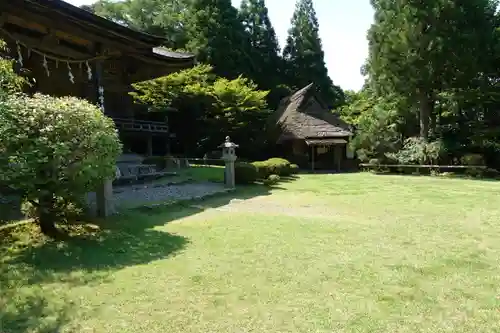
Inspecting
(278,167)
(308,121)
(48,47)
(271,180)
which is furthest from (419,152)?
(48,47)

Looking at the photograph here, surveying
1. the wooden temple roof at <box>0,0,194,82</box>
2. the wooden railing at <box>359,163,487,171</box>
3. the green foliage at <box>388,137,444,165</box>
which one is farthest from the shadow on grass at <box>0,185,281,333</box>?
the green foliage at <box>388,137,444,165</box>

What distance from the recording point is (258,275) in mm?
4766

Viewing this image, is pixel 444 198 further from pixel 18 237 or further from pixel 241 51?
pixel 241 51

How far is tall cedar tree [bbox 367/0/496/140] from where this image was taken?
1977 cm

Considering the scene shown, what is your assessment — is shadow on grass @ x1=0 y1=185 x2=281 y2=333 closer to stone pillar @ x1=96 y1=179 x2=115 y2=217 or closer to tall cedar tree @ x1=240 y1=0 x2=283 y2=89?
stone pillar @ x1=96 y1=179 x2=115 y2=217

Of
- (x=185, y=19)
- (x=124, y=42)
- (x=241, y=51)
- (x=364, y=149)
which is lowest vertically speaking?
(x=364, y=149)

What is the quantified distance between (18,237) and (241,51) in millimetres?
29848

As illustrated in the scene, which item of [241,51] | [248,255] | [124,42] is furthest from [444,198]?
[241,51]

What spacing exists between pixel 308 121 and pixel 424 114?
7.69m

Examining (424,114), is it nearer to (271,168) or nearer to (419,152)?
(419,152)

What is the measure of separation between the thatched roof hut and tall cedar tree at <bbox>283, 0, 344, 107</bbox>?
11456mm

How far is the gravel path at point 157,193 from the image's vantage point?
950 centimetres

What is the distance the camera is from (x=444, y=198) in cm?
1173

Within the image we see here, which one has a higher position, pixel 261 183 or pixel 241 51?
pixel 241 51
